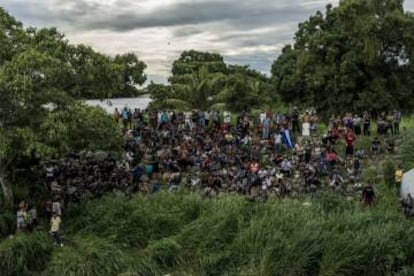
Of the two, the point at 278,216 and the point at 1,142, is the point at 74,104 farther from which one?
the point at 278,216

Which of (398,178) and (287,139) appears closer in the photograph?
(398,178)

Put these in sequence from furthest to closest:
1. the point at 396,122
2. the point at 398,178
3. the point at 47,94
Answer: the point at 396,122, the point at 398,178, the point at 47,94

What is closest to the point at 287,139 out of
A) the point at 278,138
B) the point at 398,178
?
the point at 278,138

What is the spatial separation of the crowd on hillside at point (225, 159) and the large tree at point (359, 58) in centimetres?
492

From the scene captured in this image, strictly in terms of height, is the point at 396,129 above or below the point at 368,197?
above

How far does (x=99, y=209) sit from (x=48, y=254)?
252cm

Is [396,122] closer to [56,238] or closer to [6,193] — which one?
[56,238]

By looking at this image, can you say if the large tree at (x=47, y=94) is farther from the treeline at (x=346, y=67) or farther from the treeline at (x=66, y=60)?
the treeline at (x=346, y=67)

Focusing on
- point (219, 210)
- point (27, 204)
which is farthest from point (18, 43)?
point (219, 210)

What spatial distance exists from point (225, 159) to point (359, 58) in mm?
11178

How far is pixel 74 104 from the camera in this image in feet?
66.5

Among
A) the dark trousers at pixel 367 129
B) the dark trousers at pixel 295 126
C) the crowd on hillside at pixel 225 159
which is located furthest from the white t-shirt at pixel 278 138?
the dark trousers at pixel 367 129

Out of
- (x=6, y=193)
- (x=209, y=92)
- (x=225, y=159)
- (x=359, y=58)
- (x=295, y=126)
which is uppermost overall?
(x=359, y=58)

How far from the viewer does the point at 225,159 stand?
25266mm
